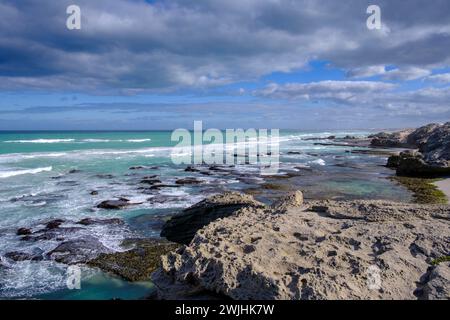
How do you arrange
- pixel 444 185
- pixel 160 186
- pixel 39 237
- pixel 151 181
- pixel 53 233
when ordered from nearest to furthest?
pixel 39 237
pixel 53 233
pixel 444 185
pixel 160 186
pixel 151 181

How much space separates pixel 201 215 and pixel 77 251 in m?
4.73

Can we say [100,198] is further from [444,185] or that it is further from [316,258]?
[444,185]

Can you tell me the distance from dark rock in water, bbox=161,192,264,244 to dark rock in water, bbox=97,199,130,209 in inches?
258

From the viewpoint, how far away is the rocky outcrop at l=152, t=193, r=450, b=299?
6305mm

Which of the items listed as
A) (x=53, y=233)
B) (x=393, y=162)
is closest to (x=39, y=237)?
(x=53, y=233)

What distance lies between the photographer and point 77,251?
14102 millimetres

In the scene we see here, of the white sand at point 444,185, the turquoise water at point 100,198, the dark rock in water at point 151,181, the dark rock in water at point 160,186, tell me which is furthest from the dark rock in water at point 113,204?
the white sand at point 444,185

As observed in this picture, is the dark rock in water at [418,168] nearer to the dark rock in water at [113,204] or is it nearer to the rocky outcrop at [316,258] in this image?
the dark rock in water at [113,204]

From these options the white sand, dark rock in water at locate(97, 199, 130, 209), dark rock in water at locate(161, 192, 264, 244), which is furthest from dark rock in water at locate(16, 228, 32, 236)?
the white sand

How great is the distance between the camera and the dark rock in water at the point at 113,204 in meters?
21.3

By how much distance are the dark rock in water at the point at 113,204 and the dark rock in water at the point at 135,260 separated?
6.57 metres

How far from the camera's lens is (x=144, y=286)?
37.5ft
